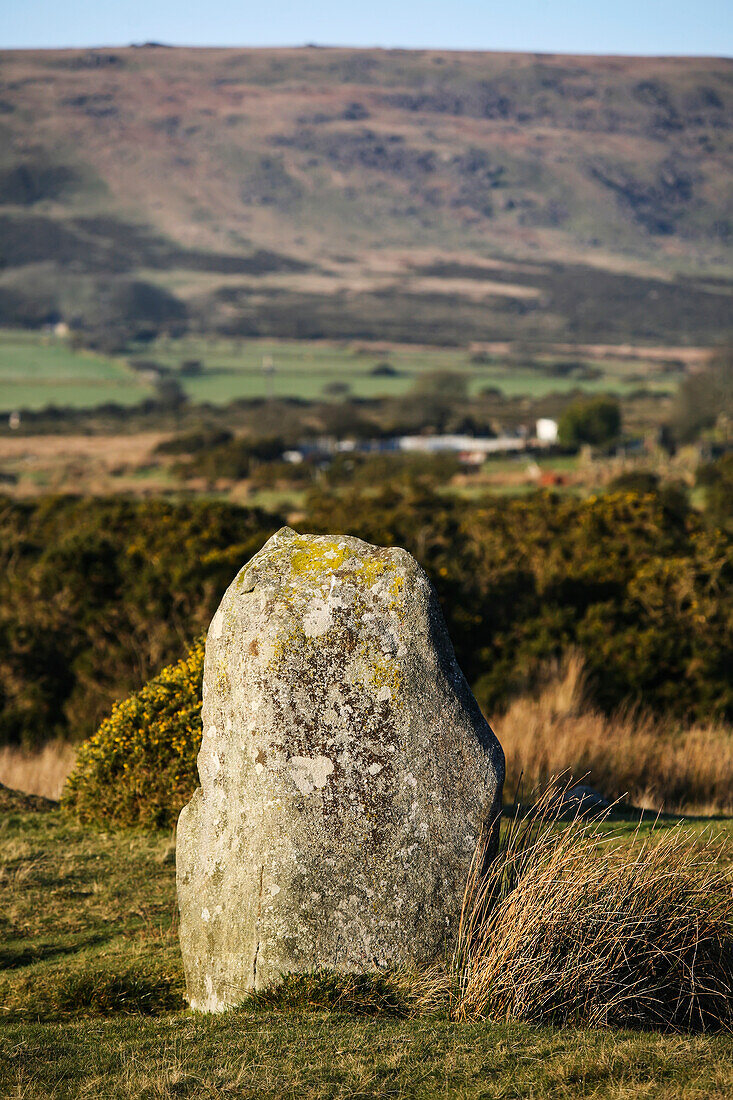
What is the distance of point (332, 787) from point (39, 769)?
25.9 feet

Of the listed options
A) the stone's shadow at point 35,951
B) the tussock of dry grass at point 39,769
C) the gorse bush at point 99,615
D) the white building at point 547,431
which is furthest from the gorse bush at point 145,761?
the white building at point 547,431

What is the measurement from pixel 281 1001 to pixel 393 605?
212cm

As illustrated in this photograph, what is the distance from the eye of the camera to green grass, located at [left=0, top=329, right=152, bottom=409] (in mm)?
145375

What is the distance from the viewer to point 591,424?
9288 centimetres

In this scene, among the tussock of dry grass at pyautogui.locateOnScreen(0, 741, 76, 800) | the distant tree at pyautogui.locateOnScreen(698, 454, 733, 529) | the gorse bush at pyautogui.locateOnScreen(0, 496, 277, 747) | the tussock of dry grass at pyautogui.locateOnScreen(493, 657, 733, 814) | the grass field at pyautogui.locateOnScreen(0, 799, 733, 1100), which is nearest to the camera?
the grass field at pyautogui.locateOnScreen(0, 799, 733, 1100)

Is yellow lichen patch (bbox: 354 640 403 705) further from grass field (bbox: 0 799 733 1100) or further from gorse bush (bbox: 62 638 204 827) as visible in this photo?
gorse bush (bbox: 62 638 204 827)

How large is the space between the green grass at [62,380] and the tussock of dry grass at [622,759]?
131 metres

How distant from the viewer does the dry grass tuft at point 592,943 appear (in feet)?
19.9

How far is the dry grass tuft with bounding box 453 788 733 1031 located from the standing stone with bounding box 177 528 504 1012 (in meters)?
0.27

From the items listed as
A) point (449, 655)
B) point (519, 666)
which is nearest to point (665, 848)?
point (449, 655)

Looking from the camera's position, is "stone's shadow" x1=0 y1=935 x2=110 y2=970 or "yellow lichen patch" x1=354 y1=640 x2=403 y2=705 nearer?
"yellow lichen patch" x1=354 y1=640 x2=403 y2=705

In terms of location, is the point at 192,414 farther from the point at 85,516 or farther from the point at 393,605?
the point at 393,605

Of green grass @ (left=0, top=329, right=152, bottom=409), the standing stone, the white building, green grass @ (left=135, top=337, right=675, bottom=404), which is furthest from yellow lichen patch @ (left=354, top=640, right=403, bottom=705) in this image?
green grass @ (left=135, top=337, right=675, bottom=404)

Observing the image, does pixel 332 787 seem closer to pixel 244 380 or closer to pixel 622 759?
pixel 622 759
